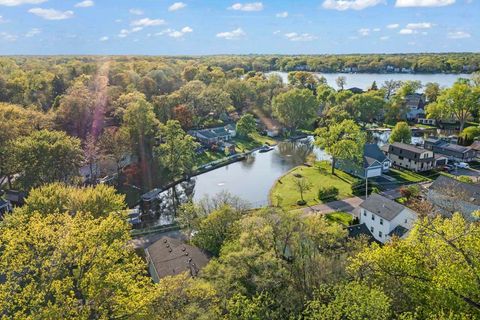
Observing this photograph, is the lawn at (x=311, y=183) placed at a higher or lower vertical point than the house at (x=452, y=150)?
lower

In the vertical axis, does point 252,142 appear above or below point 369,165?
below

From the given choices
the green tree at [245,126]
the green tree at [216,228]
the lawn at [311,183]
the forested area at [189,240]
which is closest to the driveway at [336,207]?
the lawn at [311,183]

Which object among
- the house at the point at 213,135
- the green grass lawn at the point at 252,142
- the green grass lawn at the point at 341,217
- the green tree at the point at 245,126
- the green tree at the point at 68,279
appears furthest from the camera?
the green tree at the point at 245,126

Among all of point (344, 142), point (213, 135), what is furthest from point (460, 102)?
point (213, 135)

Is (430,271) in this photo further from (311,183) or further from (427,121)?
(427,121)

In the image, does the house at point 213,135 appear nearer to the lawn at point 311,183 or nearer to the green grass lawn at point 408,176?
the lawn at point 311,183

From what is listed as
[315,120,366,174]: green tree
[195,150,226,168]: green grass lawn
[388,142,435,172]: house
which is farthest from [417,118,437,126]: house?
[195,150,226,168]: green grass lawn

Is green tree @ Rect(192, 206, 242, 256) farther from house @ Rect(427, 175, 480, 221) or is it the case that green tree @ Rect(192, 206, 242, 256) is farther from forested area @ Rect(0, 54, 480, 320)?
house @ Rect(427, 175, 480, 221)

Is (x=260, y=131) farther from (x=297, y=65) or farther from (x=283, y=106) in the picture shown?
(x=297, y=65)
